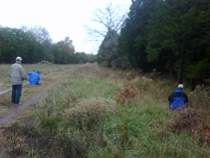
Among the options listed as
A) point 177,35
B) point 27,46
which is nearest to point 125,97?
point 177,35

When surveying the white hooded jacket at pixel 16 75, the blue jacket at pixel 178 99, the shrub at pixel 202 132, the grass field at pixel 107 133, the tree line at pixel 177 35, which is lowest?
the grass field at pixel 107 133

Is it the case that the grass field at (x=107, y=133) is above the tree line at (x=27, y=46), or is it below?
below

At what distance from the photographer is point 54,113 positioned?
16.6 feet

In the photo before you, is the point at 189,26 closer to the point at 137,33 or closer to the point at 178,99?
the point at 178,99

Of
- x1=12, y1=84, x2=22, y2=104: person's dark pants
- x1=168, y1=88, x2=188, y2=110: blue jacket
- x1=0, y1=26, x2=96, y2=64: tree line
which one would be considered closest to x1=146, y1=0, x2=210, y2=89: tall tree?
x1=168, y1=88, x2=188, y2=110: blue jacket

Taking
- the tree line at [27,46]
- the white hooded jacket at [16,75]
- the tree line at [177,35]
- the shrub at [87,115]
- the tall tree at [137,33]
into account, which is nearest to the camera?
the shrub at [87,115]

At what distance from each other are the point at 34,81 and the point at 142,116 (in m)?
8.64

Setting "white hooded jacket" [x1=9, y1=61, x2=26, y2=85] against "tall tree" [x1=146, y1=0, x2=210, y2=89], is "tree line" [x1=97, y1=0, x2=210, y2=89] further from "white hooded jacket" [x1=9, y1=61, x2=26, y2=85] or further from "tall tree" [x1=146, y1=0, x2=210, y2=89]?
"white hooded jacket" [x1=9, y1=61, x2=26, y2=85]

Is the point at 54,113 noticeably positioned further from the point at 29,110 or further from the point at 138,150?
the point at 138,150

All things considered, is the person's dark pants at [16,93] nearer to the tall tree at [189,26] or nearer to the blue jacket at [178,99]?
the blue jacket at [178,99]

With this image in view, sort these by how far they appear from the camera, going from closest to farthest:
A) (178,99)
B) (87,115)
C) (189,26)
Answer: (87,115)
(178,99)
(189,26)

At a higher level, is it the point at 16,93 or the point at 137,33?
the point at 137,33

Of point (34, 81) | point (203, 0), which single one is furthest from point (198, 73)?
point (34, 81)

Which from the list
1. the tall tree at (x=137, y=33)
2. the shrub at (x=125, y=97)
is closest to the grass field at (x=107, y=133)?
the shrub at (x=125, y=97)
